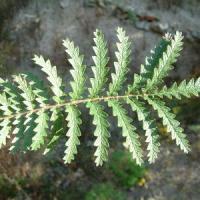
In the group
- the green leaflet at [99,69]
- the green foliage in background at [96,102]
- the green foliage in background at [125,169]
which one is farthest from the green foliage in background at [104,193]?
the green leaflet at [99,69]

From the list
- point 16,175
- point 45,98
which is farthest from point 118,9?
point 45,98

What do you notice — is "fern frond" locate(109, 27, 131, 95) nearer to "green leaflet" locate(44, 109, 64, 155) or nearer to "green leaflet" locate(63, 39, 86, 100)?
"green leaflet" locate(63, 39, 86, 100)

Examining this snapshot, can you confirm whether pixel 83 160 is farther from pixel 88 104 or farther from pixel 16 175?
pixel 88 104

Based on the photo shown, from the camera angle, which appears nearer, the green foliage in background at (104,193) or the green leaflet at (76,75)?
the green leaflet at (76,75)

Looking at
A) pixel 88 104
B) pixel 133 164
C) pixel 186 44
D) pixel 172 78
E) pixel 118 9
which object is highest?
pixel 118 9

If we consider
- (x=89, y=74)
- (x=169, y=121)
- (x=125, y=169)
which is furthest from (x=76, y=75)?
(x=89, y=74)

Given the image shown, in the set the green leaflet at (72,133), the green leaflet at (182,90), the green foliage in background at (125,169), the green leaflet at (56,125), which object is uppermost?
the green foliage in background at (125,169)

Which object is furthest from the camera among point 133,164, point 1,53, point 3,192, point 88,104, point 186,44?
point 186,44

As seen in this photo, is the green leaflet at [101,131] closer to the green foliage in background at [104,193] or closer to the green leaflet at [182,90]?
the green leaflet at [182,90]
